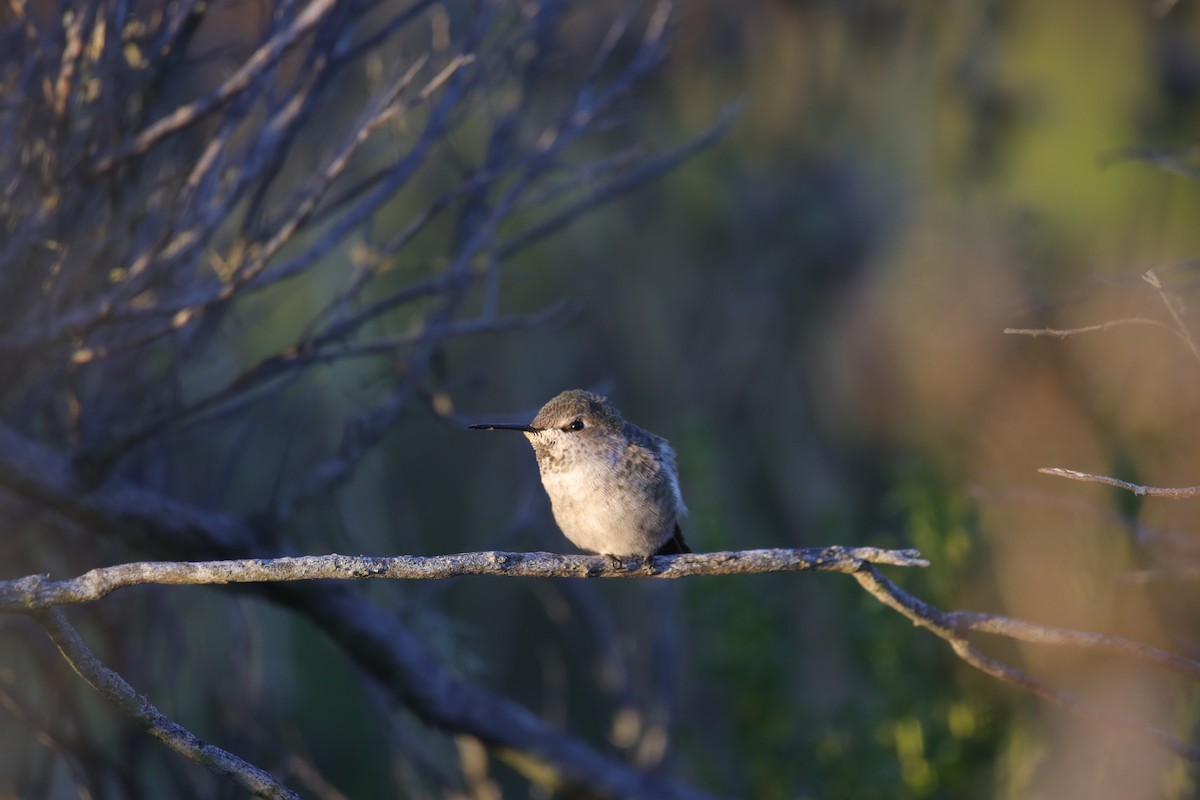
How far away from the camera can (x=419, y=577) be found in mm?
1891

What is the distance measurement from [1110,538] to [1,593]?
3.10 metres

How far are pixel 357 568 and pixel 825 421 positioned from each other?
218 inches

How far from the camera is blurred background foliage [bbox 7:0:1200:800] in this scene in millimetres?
3705

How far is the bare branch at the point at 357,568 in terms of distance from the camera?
1752 millimetres

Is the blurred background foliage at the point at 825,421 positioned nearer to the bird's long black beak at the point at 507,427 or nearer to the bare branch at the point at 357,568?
the bird's long black beak at the point at 507,427

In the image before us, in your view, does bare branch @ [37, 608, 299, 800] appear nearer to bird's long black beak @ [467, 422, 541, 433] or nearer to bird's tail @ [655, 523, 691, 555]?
bird's long black beak @ [467, 422, 541, 433]

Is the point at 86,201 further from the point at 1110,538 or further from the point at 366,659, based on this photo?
A: the point at 1110,538

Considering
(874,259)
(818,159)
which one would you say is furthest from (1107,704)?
(818,159)

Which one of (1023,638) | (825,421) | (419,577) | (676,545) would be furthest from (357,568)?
(825,421)

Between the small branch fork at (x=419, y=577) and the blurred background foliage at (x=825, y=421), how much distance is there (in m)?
0.56

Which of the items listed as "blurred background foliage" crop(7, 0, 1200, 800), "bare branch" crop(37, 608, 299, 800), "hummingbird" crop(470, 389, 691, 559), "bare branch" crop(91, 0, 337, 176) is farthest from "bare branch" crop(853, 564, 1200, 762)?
"bare branch" crop(91, 0, 337, 176)

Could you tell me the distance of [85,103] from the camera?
2830mm

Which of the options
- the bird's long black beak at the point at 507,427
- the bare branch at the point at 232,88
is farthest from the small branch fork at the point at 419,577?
the bare branch at the point at 232,88

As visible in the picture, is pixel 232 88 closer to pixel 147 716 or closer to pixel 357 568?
pixel 357 568
